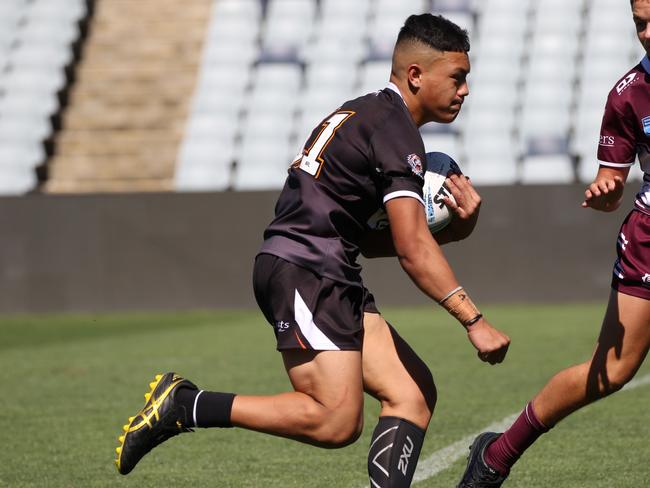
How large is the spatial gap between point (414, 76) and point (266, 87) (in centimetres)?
1427

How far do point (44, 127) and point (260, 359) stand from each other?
9.58 meters

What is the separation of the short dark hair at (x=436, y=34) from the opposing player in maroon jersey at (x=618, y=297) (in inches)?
29.3

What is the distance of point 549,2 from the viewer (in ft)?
62.4

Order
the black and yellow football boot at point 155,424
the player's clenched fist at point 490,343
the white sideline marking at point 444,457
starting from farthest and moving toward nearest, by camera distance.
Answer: the white sideline marking at point 444,457 < the black and yellow football boot at point 155,424 < the player's clenched fist at point 490,343

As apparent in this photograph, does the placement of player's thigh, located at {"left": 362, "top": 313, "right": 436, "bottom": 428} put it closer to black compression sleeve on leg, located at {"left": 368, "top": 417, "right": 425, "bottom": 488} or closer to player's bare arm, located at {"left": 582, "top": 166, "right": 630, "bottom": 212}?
black compression sleeve on leg, located at {"left": 368, "top": 417, "right": 425, "bottom": 488}

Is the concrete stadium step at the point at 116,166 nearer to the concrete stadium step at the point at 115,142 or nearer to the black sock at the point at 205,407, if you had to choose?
the concrete stadium step at the point at 115,142

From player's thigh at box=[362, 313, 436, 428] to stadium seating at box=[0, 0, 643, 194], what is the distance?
472 inches

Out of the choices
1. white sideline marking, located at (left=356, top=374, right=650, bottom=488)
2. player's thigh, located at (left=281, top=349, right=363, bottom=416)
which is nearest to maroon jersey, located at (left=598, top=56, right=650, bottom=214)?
player's thigh, located at (left=281, top=349, right=363, bottom=416)

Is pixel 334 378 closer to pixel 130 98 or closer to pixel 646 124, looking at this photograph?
pixel 646 124

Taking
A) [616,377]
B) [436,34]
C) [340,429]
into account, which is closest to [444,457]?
[616,377]

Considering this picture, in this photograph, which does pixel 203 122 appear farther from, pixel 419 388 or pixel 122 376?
pixel 419 388

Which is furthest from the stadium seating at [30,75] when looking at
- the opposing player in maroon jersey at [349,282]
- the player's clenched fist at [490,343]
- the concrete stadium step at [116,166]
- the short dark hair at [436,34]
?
the player's clenched fist at [490,343]

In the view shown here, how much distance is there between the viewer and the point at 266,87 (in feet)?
60.7

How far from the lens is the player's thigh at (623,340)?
4.72 metres
